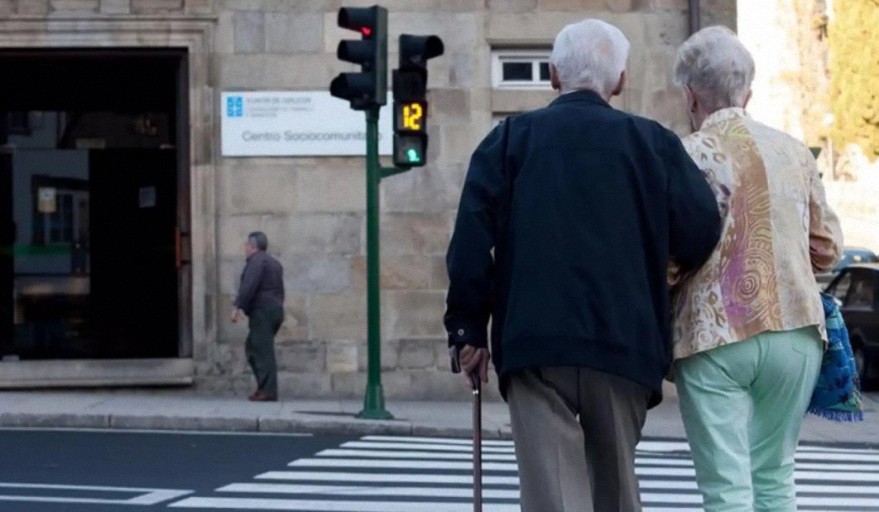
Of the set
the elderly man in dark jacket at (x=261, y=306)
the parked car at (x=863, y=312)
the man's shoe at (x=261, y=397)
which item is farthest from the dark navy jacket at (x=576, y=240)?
the parked car at (x=863, y=312)

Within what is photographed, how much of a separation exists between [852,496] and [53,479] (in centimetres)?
505

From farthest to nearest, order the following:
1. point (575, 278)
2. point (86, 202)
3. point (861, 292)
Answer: point (861, 292) < point (86, 202) < point (575, 278)

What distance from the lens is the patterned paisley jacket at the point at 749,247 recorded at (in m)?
4.93

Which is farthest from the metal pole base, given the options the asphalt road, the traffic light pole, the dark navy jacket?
the dark navy jacket

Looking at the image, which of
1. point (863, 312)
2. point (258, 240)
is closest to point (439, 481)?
point (258, 240)

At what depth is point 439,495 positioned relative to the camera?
397 inches

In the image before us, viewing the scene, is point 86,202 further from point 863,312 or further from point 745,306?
point 745,306

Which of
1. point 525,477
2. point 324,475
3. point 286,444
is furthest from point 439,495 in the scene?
point 525,477

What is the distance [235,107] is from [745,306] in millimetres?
13690

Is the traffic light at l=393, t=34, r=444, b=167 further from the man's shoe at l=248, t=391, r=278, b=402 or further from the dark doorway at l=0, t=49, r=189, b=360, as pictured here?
the dark doorway at l=0, t=49, r=189, b=360

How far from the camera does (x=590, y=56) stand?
195 inches

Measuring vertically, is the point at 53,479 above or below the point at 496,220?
below

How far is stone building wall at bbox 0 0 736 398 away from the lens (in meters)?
18.2

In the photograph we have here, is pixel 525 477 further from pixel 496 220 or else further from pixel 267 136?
pixel 267 136
